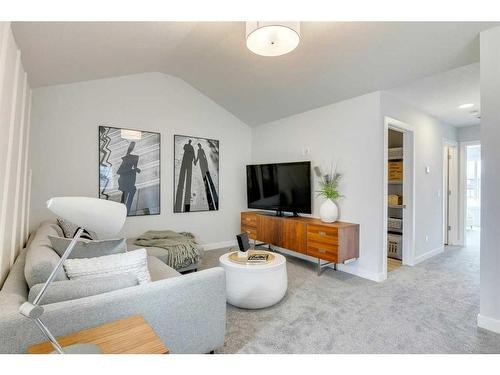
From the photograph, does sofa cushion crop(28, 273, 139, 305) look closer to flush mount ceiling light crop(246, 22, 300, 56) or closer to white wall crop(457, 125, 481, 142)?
flush mount ceiling light crop(246, 22, 300, 56)

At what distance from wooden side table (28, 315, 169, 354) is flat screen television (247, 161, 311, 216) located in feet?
9.95

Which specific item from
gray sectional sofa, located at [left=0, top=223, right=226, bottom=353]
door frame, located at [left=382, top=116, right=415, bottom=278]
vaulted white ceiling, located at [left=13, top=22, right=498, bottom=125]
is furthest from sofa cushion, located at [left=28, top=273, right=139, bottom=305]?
door frame, located at [left=382, top=116, right=415, bottom=278]

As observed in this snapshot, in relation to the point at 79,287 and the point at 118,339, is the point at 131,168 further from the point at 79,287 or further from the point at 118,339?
the point at 118,339

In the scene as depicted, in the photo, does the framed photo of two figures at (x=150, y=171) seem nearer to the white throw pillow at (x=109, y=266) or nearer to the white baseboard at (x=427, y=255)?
the white throw pillow at (x=109, y=266)

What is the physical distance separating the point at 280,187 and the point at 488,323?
2770mm

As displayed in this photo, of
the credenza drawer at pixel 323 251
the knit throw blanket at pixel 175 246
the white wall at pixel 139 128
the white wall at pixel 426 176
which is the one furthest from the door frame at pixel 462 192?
the knit throw blanket at pixel 175 246

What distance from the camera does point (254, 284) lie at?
234 cm

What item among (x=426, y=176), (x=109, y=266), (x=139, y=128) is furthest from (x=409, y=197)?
(x=139, y=128)

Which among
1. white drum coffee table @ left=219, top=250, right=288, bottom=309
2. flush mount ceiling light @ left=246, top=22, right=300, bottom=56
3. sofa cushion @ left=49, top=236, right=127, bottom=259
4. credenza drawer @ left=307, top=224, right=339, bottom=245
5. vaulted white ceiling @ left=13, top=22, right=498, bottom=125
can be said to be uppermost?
vaulted white ceiling @ left=13, top=22, right=498, bottom=125

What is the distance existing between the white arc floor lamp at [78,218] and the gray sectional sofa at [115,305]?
12.6 inches

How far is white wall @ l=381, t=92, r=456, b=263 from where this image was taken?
376 centimetres

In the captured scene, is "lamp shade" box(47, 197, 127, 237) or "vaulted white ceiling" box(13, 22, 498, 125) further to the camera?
"vaulted white ceiling" box(13, 22, 498, 125)
